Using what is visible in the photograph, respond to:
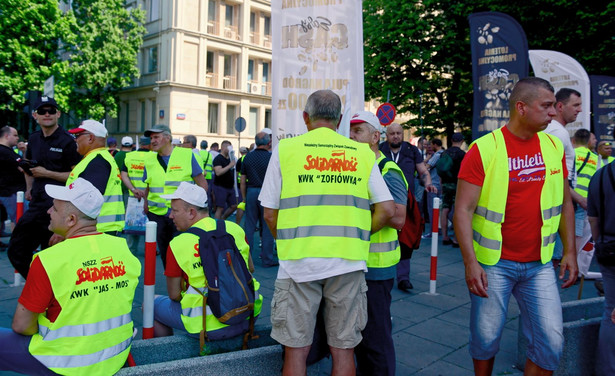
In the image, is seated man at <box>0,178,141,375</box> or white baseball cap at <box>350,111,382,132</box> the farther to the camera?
white baseball cap at <box>350,111,382,132</box>

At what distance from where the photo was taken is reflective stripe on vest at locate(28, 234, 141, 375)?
2.57 metres

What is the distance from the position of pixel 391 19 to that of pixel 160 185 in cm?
2142

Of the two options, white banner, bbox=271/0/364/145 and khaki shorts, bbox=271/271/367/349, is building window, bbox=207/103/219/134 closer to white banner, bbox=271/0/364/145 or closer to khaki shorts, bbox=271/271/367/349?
white banner, bbox=271/0/364/145

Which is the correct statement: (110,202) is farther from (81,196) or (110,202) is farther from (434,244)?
(434,244)

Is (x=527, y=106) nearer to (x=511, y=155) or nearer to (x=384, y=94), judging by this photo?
(x=511, y=155)

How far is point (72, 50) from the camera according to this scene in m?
29.8

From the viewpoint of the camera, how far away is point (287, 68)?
4125mm

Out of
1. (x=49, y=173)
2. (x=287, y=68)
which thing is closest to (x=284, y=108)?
(x=287, y=68)

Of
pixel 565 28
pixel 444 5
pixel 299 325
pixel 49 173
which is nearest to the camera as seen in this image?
pixel 299 325

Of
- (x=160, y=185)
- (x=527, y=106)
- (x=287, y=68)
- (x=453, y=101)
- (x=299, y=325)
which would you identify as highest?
(x=453, y=101)

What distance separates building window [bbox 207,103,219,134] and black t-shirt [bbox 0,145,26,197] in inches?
1014

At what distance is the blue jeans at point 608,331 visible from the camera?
337 cm

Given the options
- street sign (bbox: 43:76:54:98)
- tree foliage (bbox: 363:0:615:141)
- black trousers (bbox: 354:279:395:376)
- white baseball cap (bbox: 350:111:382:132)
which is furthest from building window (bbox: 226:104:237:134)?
black trousers (bbox: 354:279:395:376)

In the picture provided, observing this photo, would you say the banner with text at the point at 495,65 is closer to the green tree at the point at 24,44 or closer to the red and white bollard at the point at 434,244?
the red and white bollard at the point at 434,244
